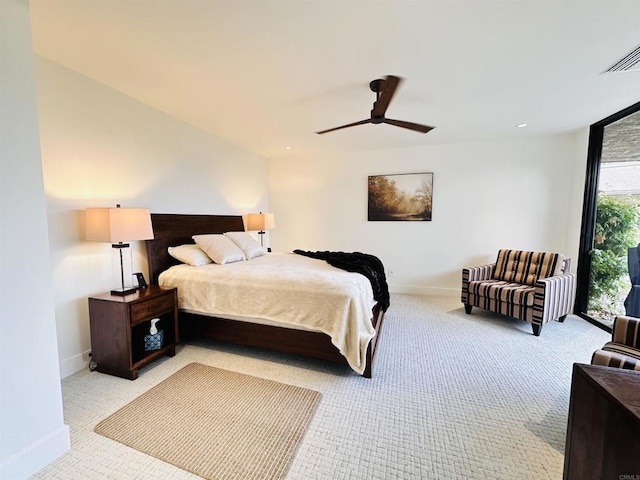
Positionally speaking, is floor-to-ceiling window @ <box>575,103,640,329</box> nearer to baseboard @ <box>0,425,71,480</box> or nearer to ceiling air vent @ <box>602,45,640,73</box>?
ceiling air vent @ <box>602,45,640,73</box>

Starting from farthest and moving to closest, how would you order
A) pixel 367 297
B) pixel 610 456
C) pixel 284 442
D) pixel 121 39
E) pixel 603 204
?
pixel 603 204, pixel 367 297, pixel 121 39, pixel 284 442, pixel 610 456

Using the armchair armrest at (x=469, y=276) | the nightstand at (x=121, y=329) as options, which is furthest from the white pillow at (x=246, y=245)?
the armchair armrest at (x=469, y=276)

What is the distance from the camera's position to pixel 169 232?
311 centimetres

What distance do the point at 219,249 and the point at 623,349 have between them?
347cm

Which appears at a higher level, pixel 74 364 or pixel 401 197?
pixel 401 197

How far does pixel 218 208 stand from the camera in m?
4.04

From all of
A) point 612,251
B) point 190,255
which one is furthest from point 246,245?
point 612,251

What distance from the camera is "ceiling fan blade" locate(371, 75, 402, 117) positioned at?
1980 millimetres

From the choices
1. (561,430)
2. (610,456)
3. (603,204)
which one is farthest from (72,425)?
(603,204)

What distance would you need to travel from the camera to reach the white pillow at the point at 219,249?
306 cm

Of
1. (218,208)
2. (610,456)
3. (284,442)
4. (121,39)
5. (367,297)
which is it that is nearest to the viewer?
(610,456)

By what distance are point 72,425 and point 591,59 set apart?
14.3ft

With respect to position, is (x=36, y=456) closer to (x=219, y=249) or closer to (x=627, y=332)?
(x=219, y=249)

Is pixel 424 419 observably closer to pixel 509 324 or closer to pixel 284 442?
pixel 284 442
